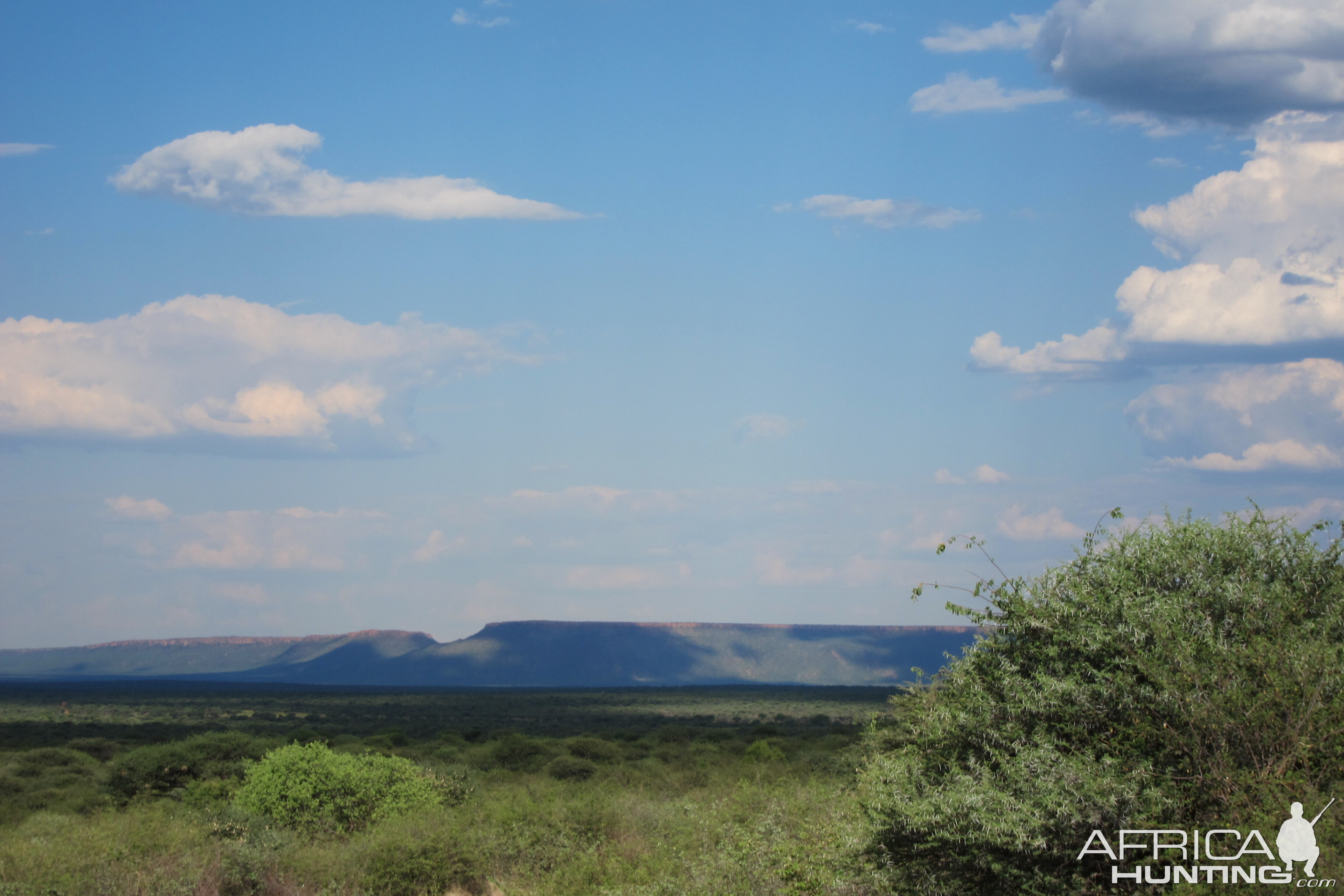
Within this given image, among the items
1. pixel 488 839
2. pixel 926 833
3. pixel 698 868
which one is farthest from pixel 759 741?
pixel 926 833

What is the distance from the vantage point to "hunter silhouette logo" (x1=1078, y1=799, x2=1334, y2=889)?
38.5 feet

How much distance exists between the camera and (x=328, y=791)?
117 feet

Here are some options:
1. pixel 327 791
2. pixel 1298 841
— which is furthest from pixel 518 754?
pixel 1298 841

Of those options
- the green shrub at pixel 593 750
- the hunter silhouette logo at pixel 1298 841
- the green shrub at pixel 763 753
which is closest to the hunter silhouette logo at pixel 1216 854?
the hunter silhouette logo at pixel 1298 841

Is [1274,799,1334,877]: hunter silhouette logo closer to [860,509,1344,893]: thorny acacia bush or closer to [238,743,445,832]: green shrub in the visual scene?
[860,509,1344,893]: thorny acacia bush

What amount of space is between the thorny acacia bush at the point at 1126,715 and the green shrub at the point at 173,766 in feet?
113

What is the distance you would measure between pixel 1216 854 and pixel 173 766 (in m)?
42.0

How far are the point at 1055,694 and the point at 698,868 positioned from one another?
11.3 m

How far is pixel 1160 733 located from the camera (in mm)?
13961

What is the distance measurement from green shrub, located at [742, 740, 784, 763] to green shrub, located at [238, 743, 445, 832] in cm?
1840

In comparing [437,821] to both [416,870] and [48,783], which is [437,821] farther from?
[48,783]

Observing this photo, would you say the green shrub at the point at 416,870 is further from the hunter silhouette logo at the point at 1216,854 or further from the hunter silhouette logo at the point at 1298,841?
the hunter silhouette logo at the point at 1298,841

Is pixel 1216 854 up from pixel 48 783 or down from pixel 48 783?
up

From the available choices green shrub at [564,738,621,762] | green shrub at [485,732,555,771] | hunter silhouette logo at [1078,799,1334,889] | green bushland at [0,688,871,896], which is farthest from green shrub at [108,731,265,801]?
hunter silhouette logo at [1078,799,1334,889]
